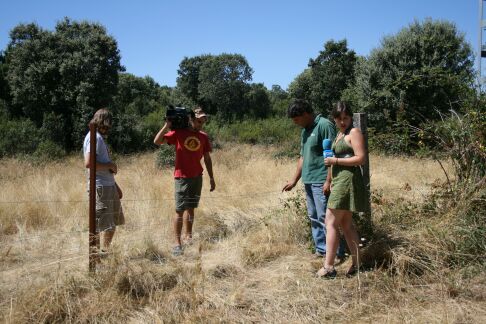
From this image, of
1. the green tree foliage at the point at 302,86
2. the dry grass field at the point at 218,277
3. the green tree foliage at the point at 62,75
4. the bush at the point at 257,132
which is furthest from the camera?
the green tree foliage at the point at 302,86

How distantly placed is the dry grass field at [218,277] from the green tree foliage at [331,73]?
1963 centimetres

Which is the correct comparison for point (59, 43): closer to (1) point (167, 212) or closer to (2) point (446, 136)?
(1) point (167, 212)

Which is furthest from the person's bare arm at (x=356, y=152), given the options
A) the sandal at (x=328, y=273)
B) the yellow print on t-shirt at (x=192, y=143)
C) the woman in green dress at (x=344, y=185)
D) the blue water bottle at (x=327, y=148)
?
the yellow print on t-shirt at (x=192, y=143)

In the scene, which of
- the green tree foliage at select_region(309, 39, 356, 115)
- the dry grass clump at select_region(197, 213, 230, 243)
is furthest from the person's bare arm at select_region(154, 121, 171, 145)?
the green tree foliage at select_region(309, 39, 356, 115)

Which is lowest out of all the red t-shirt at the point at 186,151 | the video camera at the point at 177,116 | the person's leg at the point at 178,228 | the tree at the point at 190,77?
the person's leg at the point at 178,228

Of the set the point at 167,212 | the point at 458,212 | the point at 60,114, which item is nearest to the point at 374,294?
the point at 458,212

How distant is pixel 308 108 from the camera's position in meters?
3.95

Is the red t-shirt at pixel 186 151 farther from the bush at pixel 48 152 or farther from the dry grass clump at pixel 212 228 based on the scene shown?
the bush at pixel 48 152

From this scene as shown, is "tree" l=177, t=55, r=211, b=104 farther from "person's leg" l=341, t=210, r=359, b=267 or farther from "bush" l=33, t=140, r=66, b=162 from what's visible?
"person's leg" l=341, t=210, r=359, b=267

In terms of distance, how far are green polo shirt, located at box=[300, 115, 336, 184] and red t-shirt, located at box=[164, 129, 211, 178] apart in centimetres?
123

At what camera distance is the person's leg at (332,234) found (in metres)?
3.53

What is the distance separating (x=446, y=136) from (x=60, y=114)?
18600mm

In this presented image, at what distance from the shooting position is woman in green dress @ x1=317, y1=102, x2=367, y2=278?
3401mm

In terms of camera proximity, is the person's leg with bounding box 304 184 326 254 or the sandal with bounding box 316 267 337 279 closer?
the sandal with bounding box 316 267 337 279
